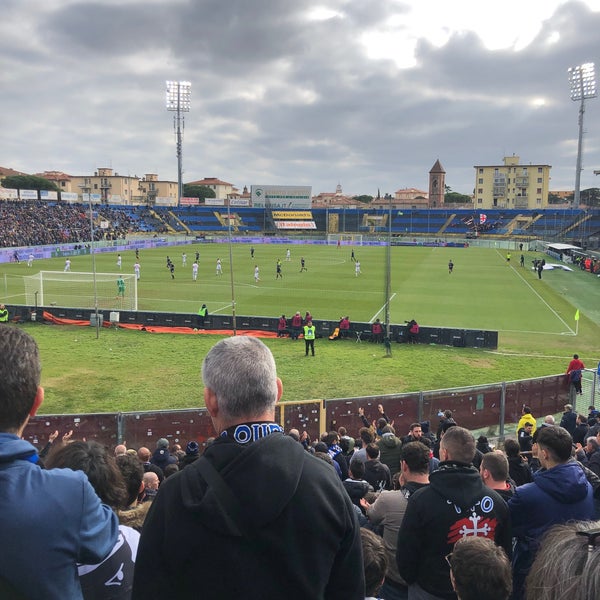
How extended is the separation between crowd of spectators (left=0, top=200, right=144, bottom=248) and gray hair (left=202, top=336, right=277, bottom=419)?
7335 cm

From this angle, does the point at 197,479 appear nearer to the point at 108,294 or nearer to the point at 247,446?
the point at 247,446

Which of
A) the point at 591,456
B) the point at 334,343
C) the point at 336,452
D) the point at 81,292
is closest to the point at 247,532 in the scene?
the point at 336,452

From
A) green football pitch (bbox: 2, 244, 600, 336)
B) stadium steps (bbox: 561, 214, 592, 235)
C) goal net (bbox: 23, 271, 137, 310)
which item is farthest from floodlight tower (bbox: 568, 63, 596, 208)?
goal net (bbox: 23, 271, 137, 310)

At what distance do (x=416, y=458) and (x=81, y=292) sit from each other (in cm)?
3696

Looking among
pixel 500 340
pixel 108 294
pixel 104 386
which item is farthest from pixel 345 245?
pixel 104 386

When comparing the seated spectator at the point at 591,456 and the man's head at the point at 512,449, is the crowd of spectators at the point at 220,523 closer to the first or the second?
the man's head at the point at 512,449

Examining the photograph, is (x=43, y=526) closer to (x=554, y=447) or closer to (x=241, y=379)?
(x=241, y=379)

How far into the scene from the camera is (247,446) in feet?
7.22

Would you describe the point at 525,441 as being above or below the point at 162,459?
below

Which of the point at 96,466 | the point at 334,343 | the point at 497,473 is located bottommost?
the point at 334,343

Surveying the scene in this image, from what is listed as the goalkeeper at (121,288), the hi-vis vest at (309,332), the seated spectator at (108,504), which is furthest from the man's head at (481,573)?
the goalkeeper at (121,288)

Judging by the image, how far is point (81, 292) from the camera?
126ft

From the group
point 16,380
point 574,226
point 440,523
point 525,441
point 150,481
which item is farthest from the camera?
point 574,226

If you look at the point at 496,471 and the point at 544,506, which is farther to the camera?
the point at 496,471
